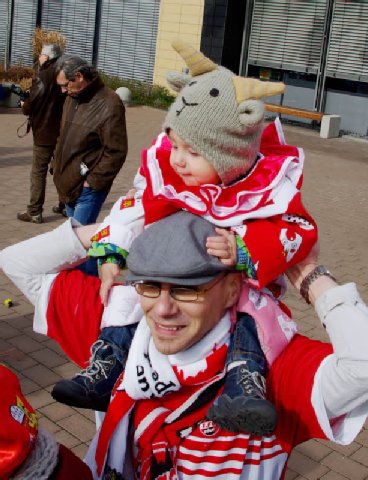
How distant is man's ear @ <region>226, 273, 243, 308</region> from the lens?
2.03 meters

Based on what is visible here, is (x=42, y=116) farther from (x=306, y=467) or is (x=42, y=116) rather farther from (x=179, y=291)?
(x=179, y=291)

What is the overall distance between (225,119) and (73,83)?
4.45 metres

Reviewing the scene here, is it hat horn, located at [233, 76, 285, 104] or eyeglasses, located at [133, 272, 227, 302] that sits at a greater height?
hat horn, located at [233, 76, 285, 104]

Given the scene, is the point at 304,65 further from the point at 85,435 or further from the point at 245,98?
the point at 245,98

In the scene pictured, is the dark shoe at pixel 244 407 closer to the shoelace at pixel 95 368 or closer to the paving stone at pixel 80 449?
the shoelace at pixel 95 368


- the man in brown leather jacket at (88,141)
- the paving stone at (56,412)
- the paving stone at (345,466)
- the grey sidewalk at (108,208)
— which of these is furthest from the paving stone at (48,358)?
the paving stone at (345,466)

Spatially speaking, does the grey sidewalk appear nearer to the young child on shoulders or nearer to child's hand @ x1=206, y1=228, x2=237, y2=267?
the young child on shoulders

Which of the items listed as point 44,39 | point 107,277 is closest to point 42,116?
point 107,277

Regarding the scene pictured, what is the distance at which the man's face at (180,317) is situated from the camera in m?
1.94

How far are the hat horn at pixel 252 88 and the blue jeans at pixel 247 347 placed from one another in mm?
630

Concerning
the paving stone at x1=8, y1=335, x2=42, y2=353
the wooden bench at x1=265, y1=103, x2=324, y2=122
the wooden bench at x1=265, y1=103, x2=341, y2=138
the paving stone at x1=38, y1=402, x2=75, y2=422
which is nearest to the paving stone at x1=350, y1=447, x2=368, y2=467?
the paving stone at x1=38, y1=402, x2=75, y2=422

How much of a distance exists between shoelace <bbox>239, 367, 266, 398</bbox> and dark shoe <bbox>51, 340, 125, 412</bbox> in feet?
1.38

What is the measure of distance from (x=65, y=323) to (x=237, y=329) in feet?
2.09

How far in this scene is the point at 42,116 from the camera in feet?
26.8
